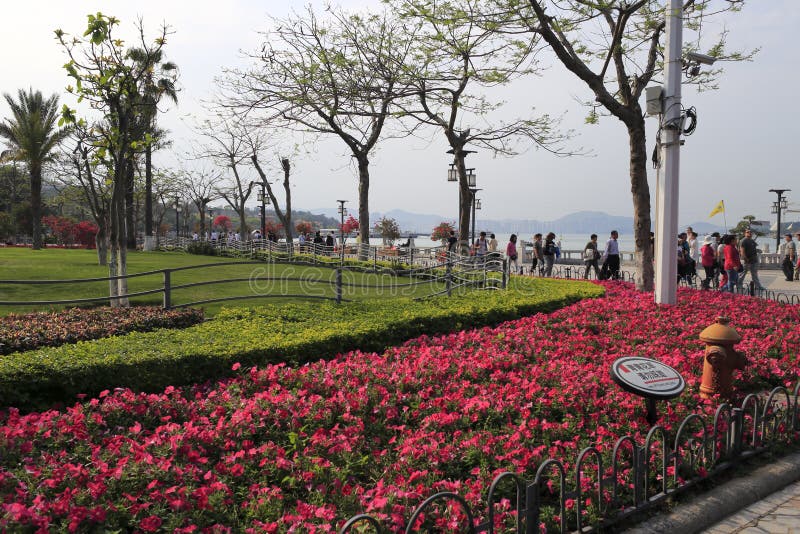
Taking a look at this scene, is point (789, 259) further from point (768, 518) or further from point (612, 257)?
point (768, 518)

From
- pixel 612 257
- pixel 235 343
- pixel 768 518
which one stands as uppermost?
pixel 612 257

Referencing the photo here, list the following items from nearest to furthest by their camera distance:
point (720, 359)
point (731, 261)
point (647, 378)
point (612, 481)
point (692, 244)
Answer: point (612, 481) → point (647, 378) → point (720, 359) → point (731, 261) → point (692, 244)

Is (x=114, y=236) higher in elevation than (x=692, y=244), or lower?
higher

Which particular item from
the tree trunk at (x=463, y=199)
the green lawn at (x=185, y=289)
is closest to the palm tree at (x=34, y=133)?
the green lawn at (x=185, y=289)

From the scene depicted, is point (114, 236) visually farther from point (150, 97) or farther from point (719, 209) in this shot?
point (719, 209)

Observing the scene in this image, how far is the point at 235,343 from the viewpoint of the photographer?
6.80 m

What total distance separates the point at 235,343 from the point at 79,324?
102 inches

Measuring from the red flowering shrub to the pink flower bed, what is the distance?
7.93ft

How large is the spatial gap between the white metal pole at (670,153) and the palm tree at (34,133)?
103ft

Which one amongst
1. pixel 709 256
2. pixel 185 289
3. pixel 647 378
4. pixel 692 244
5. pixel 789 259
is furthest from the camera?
pixel 789 259

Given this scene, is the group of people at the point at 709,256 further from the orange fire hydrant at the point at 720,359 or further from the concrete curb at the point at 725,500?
the concrete curb at the point at 725,500

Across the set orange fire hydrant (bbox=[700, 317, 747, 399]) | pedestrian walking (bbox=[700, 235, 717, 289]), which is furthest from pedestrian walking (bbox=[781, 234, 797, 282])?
orange fire hydrant (bbox=[700, 317, 747, 399])

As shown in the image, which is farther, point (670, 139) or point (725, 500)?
point (670, 139)

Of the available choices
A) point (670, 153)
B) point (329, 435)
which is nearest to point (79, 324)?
point (329, 435)
